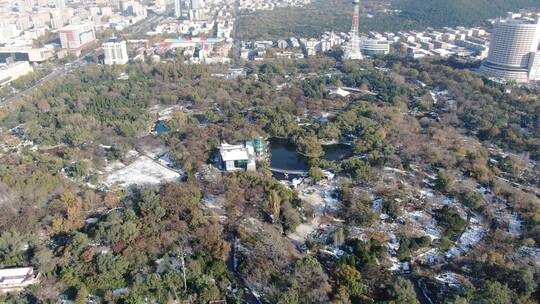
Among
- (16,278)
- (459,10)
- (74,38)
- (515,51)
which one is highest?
(459,10)

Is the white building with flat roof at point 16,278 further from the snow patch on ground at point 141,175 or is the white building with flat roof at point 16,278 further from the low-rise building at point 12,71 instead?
the low-rise building at point 12,71

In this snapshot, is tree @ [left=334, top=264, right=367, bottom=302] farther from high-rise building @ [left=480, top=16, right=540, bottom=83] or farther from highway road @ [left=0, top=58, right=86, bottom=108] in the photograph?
high-rise building @ [left=480, top=16, right=540, bottom=83]

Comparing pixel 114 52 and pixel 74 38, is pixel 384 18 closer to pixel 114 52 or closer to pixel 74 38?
pixel 114 52

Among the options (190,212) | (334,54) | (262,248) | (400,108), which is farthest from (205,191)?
(334,54)

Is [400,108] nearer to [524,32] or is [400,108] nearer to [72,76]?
[524,32]

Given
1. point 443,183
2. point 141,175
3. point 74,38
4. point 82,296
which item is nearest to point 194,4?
point 74,38

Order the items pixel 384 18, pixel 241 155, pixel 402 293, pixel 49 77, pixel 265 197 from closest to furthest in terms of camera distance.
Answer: pixel 402 293 → pixel 265 197 → pixel 241 155 → pixel 49 77 → pixel 384 18

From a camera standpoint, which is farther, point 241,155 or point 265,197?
point 241,155
